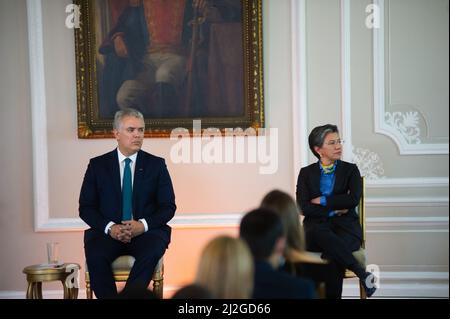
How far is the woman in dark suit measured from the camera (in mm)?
4680

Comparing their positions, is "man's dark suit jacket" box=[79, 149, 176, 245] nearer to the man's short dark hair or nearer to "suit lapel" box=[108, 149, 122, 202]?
"suit lapel" box=[108, 149, 122, 202]

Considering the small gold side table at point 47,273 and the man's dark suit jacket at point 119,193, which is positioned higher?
the man's dark suit jacket at point 119,193

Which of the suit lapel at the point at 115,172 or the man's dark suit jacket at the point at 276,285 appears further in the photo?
the suit lapel at the point at 115,172

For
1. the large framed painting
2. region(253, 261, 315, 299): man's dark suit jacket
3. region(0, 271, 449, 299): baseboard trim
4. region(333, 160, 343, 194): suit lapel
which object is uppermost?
the large framed painting

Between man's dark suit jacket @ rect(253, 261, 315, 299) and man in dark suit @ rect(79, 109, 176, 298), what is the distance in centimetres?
214

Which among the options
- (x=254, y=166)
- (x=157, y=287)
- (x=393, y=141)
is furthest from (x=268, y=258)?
(x=393, y=141)

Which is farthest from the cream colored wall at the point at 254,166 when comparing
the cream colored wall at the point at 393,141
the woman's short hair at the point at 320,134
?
the woman's short hair at the point at 320,134

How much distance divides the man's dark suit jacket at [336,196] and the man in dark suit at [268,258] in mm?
2065

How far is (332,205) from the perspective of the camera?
4828 mm

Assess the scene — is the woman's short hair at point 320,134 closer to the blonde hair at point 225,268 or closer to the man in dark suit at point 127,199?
the man in dark suit at point 127,199

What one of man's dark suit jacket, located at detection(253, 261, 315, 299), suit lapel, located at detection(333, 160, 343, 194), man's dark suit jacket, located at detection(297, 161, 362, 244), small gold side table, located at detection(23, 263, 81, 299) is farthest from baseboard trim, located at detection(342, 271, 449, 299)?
man's dark suit jacket, located at detection(253, 261, 315, 299)

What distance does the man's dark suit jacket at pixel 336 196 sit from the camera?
4.84 meters

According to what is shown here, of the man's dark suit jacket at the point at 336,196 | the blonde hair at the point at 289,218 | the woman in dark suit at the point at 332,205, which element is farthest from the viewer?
the man's dark suit jacket at the point at 336,196

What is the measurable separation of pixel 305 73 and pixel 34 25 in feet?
7.31
